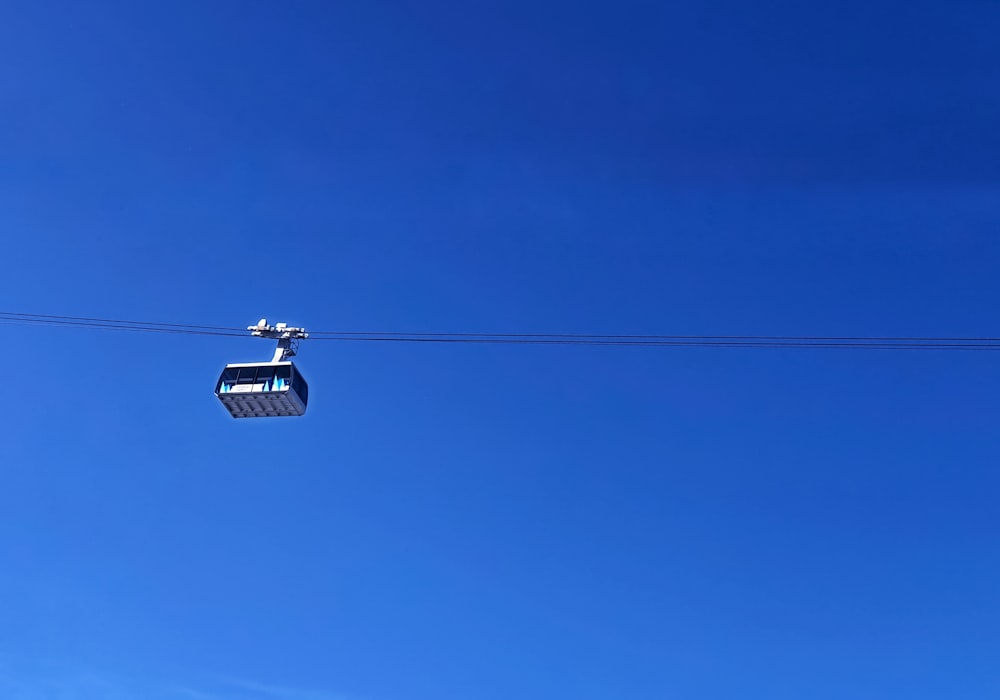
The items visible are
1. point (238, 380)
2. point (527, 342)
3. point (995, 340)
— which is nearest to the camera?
point (238, 380)

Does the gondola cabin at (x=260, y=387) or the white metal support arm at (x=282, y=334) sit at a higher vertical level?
the white metal support arm at (x=282, y=334)

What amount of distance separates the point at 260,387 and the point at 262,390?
0.57 feet

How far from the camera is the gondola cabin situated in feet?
109

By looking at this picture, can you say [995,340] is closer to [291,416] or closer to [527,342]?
[527,342]

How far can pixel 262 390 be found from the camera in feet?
109

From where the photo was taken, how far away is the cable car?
110 ft

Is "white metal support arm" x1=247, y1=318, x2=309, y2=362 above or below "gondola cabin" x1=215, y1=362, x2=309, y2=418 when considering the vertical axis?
above

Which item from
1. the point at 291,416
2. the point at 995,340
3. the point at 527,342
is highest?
the point at 527,342

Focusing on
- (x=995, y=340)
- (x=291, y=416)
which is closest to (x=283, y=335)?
(x=291, y=416)

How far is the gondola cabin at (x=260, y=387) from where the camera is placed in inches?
1314

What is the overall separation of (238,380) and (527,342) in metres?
14.0

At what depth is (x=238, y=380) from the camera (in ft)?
110

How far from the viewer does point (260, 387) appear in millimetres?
33312

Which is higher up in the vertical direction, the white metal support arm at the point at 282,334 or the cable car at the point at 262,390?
the white metal support arm at the point at 282,334
